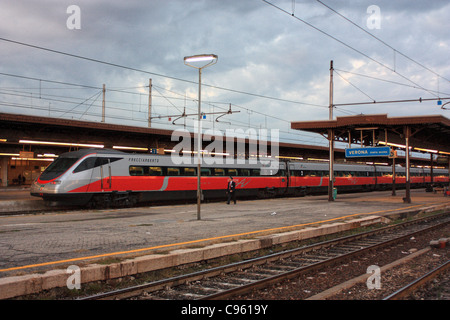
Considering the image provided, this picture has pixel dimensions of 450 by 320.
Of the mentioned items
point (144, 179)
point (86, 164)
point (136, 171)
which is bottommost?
point (144, 179)

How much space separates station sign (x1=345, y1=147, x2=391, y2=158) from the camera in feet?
75.5

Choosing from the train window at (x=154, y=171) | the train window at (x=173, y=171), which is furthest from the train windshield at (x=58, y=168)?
the train window at (x=173, y=171)

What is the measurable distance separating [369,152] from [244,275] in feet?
61.0

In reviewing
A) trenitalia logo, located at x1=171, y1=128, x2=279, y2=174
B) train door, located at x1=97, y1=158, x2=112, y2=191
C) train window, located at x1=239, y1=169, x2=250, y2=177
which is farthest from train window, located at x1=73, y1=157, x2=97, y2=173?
train window, located at x1=239, y1=169, x2=250, y2=177

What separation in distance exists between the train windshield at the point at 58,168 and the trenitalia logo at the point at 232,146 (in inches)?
262

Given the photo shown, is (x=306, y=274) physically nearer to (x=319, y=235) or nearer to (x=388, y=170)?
(x=319, y=235)

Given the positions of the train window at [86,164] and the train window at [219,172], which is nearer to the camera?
the train window at [86,164]

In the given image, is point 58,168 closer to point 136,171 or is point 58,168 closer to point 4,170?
point 136,171

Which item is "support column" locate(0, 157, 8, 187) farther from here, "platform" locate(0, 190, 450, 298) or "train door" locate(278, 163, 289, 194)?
"platform" locate(0, 190, 450, 298)

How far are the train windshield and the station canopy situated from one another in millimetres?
13889

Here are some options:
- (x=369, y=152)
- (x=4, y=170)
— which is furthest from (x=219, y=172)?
(x=4, y=170)

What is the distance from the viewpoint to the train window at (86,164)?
60.4 feet

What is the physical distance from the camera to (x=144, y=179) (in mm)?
21406

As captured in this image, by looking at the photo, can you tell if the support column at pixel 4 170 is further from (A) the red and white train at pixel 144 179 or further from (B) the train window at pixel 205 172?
(B) the train window at pixel 205 172
